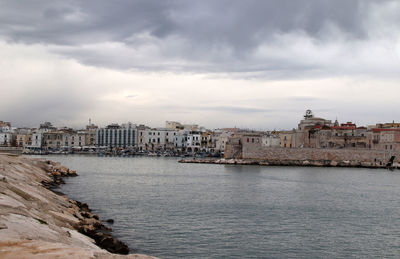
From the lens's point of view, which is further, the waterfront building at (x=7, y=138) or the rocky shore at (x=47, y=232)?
the waterfront building at (x=7, y=138)

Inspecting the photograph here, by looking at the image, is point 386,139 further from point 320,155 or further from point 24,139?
point 24,139

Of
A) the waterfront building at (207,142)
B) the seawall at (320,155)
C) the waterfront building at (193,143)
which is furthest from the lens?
the waterfront building at (193,143)

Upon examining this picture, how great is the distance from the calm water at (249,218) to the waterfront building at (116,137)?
6124 cm

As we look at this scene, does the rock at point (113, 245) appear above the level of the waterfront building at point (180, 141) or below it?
below

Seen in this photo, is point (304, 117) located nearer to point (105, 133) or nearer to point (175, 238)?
point (105, 133)

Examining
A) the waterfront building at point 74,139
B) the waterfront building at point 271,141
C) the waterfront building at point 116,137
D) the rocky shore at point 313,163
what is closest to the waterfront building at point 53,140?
the waterfront building at point 74,139

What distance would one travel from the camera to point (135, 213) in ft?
56.7

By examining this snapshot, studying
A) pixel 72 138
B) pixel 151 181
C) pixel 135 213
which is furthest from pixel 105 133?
pixel 135 213

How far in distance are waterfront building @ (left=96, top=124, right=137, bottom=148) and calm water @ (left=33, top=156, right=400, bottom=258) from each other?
6124cm

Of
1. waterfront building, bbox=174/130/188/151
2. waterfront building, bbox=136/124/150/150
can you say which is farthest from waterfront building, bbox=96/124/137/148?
waterfront building, bbox=174/130/188/151

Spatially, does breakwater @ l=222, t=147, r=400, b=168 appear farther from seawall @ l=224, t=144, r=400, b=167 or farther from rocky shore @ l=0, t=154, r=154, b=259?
rocky shore @ l=0, t=154, r=154, b=259

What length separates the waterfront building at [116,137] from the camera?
89.0 meters

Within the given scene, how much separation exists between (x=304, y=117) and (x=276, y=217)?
56582mm

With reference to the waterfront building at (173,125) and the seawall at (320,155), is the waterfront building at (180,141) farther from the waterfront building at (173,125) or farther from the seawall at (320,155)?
the seawall at (320,155)
